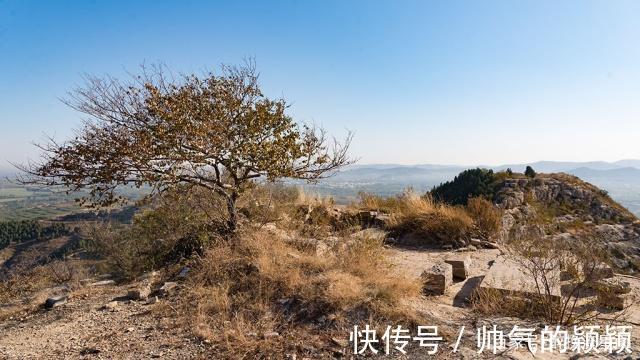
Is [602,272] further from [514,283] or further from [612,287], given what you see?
[514,283]

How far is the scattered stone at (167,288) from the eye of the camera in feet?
18.8

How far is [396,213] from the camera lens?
1026 centimetres

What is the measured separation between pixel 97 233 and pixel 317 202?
6.22 m

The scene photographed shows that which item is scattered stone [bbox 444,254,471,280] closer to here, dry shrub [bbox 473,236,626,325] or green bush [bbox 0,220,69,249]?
dry shrub [bbox 473,236,626,325]

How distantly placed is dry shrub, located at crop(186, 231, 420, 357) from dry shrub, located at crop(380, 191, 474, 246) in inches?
133

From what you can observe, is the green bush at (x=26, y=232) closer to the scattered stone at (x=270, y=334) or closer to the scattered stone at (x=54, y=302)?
the scattered stone at (x=54, y=302)

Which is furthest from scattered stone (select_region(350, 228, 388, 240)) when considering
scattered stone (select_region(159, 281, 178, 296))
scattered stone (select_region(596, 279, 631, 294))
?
scattered stone (select_region(596, 279, 631, 294))

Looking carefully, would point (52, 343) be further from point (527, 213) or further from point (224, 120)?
point (527, 213)

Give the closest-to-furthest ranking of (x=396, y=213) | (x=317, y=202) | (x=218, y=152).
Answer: (x=218, y=152), (x=396, y=213), (x=317, y=202)

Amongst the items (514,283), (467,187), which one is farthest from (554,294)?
(467,187)

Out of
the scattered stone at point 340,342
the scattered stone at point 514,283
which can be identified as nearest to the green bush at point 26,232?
the scattered stone at point 340,342

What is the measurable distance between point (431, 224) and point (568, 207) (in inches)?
315

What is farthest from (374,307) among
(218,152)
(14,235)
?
(14,235)

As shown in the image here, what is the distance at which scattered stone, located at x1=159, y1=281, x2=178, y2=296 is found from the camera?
18.8 ft
